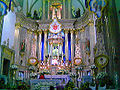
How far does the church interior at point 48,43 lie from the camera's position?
1410 centimetres

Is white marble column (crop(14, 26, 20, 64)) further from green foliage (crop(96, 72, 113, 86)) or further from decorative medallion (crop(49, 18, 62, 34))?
green foliage (crop(96, 72, 113, 86))

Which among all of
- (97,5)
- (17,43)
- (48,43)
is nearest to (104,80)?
(97,5)

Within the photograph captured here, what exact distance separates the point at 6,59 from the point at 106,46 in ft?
30.6

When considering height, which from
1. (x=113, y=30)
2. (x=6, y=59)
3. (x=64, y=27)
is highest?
(x=64, y=27)

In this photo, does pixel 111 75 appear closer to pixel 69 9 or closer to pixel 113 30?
pixel 113 30

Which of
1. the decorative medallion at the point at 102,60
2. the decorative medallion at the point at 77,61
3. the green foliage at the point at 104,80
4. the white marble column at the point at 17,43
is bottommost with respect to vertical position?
the green foliage at the point at 104,80

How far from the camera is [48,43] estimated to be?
21.4 m

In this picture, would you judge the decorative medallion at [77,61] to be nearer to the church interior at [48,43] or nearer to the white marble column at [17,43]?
the church interior at [48,43]

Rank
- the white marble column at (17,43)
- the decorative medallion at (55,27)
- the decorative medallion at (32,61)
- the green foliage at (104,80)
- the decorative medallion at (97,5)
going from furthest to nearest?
the decorative medallion at (55,27), the decorative medallion at (32,61), the white marble column at (17,43), the decorative medallion at (97,5), the green foliage at (104,80)

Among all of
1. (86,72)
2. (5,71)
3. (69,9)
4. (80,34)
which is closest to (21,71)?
(5,71)

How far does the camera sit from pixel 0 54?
13500mm

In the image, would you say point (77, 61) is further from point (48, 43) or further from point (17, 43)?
point (17, 43)

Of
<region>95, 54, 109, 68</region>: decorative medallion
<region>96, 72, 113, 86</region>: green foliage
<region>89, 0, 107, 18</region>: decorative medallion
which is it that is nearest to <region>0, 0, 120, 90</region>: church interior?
<region>95, 54, 109, 68</region>: decorative medallion

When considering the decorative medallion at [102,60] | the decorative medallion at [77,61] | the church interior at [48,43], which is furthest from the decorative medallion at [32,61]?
the decorative medallion at [102,60]
